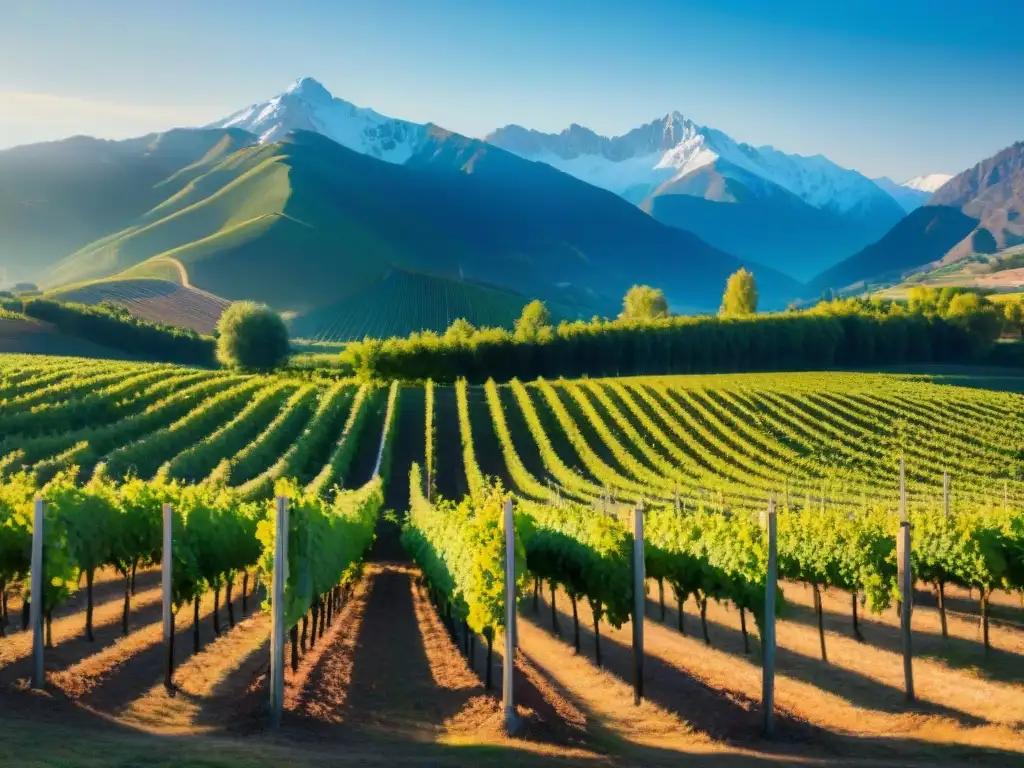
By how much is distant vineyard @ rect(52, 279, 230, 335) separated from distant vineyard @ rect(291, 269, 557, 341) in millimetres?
17111

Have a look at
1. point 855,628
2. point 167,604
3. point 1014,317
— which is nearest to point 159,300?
point 1014,317

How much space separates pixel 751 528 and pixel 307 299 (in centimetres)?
18132

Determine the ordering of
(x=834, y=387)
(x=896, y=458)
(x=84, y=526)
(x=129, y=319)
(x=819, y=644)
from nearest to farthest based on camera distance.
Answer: (x=84, y=526) → (x=819, y=644) → (x=896, y=458) → (x=834, y=387) → (x=129, y=319)

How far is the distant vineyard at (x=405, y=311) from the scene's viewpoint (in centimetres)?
17100

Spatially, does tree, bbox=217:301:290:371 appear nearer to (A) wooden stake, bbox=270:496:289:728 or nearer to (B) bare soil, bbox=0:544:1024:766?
(B) bare soil, bbox=0:544:1024:766

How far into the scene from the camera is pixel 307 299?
194000mm

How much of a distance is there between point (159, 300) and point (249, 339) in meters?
67.6

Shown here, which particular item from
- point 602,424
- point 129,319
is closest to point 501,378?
point 602,424

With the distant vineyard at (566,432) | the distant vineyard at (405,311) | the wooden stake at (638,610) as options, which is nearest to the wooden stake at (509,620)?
the wooden stake at (638,610)

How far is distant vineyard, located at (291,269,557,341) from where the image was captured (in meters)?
171

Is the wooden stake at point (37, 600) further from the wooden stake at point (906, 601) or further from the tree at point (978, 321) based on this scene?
the tree at point (978, 321)

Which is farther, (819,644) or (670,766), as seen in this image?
(819,644)

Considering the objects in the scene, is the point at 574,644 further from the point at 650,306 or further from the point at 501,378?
the point at 650,306

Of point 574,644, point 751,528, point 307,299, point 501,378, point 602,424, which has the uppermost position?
point 307,299
